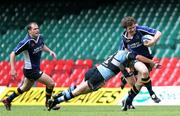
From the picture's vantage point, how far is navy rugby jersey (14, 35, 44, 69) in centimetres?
1258

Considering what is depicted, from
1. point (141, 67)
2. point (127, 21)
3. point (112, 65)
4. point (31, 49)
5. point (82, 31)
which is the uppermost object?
point (127, 21)

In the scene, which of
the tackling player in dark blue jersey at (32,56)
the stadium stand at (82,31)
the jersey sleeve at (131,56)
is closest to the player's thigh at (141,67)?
the jersey sleeve at (131,56)

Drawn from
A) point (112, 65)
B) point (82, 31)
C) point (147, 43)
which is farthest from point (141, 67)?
point (82, 31)

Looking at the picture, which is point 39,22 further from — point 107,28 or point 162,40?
point 162,40

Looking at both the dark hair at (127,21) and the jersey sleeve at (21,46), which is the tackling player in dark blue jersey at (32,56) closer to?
the jersey sleeve at (21,46)

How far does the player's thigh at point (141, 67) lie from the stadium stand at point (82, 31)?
6.55 metres

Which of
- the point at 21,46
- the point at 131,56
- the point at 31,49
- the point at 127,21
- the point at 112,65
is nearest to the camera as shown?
the point at 112,65

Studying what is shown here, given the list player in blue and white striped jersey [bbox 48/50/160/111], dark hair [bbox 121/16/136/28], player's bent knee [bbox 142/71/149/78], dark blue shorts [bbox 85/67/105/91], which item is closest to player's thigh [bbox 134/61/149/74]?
player's bent knee [bbox 142/71/149/78]

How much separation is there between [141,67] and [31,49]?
2.51m

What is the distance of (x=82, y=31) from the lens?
22953 mm

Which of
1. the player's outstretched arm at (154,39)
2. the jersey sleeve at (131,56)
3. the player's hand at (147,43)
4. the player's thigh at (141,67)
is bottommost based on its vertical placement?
the player's thigh at (141,67)

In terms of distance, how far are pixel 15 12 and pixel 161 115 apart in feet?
54.7

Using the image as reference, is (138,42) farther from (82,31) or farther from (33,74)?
(82,31)

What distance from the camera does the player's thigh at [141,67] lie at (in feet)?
38.9
